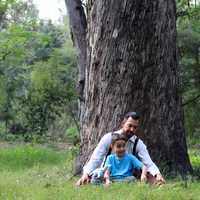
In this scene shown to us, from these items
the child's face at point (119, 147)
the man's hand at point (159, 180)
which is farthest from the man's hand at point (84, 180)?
the man's hand at point (159, 180)

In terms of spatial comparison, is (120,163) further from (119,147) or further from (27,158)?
(27,158)

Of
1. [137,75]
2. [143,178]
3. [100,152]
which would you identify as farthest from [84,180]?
[137,75]

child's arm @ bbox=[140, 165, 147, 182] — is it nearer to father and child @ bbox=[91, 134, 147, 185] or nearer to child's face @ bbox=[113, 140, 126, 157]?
father and child @ bbox=[91, 134, 147, 185]

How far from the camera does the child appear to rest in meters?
8.30

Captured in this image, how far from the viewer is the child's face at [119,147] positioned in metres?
8.27

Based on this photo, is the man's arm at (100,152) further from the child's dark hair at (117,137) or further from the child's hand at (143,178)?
the child's hand at (143,178)

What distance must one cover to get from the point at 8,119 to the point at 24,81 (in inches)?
126

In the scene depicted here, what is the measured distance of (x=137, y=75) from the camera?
9234mm

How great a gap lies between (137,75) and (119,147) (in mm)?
1429

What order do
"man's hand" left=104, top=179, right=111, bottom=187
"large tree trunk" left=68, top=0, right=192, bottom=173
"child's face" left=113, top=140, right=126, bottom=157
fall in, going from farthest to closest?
"large tree trunk" left=68, top=0, right=192, bottom=173 < "child's face" left=113, top=140, right=126, bottom=157 < "man's hand" left=104, top=179, right=111, bottom=187

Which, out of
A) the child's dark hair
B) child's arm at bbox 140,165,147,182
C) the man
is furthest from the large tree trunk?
child's arm at bbox 140,165,147,182

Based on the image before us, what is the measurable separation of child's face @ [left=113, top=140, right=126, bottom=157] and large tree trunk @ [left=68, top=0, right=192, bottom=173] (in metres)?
0.96

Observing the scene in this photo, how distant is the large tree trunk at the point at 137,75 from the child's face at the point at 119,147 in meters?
0.96

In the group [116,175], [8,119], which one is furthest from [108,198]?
[8,119]
